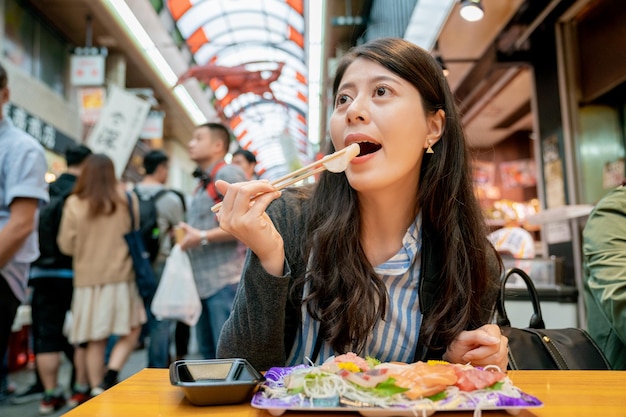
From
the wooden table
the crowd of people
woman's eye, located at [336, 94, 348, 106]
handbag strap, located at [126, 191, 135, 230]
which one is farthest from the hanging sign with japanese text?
the wooden table

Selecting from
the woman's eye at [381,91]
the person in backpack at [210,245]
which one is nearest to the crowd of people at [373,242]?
the woman's eye at [381,91]

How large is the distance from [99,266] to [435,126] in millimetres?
2645

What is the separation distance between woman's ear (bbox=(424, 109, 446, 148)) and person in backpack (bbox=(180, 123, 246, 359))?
5.52ft

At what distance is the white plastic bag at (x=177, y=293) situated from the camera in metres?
3.17

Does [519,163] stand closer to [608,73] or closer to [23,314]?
[608,73]

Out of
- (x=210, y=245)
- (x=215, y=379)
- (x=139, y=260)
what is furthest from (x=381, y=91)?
(x=139, y=260)

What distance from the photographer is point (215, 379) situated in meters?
0.93

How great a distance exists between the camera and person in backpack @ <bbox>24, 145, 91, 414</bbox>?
3270mm

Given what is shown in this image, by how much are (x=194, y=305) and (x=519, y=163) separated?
20.5 feet

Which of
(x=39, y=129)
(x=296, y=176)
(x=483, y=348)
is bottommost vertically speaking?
(x=483, y=348)

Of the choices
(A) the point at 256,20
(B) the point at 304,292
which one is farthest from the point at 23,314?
(A) the point at 256,20

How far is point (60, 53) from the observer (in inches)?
368

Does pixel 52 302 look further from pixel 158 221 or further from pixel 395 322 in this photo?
pixel 395 322

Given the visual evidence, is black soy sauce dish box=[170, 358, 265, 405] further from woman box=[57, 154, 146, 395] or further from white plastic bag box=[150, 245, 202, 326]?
woman box=[57, 154, 146, 395]
